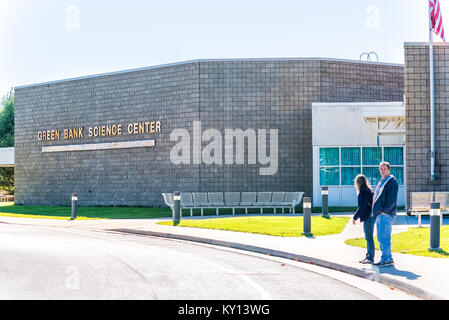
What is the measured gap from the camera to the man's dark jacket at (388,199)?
10.5 meters

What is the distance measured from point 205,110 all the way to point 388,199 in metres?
19.6

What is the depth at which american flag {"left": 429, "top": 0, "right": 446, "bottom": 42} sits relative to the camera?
20.8 meters

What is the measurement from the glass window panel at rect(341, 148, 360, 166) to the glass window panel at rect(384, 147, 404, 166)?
1.35 m

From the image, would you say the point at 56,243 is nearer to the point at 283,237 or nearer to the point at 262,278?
the point at 283,237

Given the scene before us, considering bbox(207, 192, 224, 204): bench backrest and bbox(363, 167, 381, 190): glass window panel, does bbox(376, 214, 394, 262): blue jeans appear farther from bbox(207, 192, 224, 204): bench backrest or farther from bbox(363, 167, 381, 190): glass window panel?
bbox(363, 167, 381, 190): glass window panel

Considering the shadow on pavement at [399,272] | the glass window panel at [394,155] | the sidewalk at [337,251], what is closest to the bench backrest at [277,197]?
the glass window panel at [394,155]

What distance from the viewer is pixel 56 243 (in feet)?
48.8

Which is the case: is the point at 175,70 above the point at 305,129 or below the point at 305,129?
above

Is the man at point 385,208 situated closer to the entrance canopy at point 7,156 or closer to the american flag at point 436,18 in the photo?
the american flag at point 436,18

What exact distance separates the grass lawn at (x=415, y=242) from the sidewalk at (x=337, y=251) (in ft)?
1.47

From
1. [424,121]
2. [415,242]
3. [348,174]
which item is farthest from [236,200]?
[415,242]

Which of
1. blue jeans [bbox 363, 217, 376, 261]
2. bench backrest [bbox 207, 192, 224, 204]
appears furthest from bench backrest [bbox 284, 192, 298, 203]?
blue jeans [bbox 363, 217, 376, 261]
